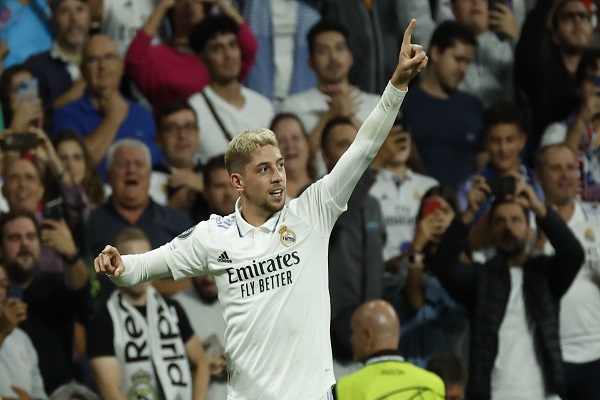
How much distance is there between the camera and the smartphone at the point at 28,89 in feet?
26.1

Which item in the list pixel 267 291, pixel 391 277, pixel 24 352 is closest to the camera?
pixel 267 291

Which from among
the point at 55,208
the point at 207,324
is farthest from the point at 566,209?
the point at 55,208

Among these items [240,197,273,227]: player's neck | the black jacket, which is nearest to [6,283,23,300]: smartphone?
the black jacket

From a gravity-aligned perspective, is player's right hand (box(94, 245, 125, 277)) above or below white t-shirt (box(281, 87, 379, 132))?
below

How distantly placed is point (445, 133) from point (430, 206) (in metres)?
0.66

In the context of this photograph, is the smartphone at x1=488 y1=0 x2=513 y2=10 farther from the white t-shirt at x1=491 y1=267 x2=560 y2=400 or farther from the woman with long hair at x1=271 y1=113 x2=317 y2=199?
the white t-shirt at x1=491 y1=267 x2=560 y2=400

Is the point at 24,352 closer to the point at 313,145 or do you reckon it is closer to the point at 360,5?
the point at 313,145

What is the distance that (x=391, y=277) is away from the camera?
8367 millimetres

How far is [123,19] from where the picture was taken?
827 centimetres

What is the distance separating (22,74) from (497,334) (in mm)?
4132

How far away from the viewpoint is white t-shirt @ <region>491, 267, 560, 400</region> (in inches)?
327

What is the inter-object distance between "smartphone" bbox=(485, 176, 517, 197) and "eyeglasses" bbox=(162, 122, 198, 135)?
2444mm

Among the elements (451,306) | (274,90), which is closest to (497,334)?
(451,306)

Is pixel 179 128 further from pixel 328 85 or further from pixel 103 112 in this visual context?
pixel 328 85
